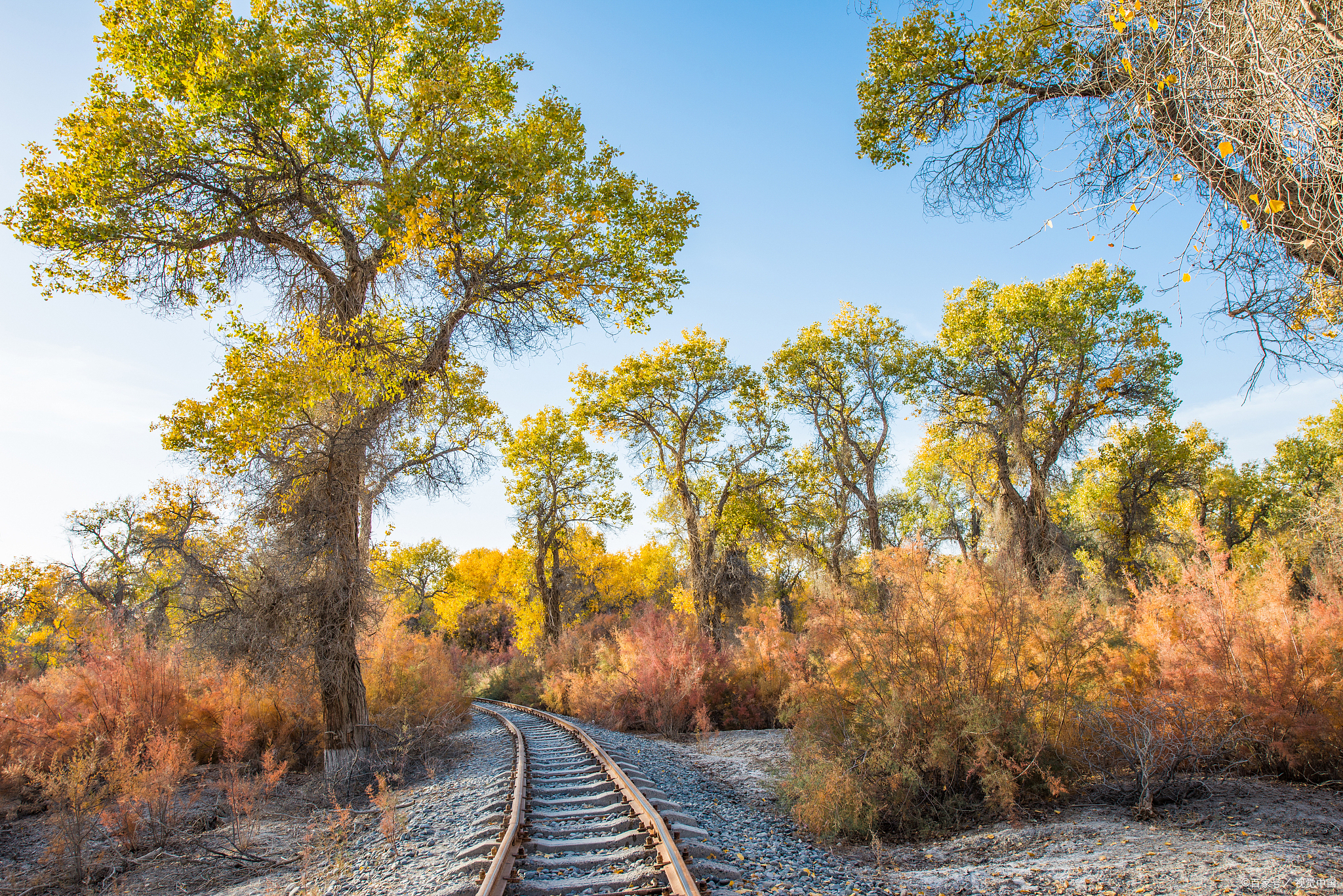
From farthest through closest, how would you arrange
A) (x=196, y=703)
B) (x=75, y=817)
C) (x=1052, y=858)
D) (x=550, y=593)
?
1. (x=550, y=593)
2. (x=196, y=703)
3. (x=75, y=817)
4. (x=1052, y=858)

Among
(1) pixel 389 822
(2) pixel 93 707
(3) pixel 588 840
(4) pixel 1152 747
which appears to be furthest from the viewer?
(2) pixel 93 707

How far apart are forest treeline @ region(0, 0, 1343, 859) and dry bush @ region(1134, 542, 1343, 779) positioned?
0.03 meters

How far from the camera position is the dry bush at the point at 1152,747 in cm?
504

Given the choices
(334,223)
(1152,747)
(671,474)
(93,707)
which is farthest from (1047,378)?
(93,707)

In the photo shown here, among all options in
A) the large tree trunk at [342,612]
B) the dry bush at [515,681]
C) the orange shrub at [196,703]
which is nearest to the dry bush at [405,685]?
the orange shrub at [196,703]

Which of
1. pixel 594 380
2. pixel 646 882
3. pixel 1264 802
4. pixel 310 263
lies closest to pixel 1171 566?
pixel 1264 802

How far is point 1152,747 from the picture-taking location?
520cm

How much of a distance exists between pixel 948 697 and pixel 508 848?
13.9 feet

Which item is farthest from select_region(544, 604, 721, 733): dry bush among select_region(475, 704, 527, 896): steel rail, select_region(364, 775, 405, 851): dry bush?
select_region(364, 775, 405, 851): dry bush

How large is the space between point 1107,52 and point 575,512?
23254mm

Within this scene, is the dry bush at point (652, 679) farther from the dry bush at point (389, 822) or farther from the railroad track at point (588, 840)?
the dry bush at point (389, 822)

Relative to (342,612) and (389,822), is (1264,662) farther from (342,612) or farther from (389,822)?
(342,612)

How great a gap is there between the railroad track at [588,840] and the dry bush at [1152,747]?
3.64 m

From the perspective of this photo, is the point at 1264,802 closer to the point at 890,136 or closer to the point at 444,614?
the point at 890,136
